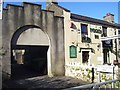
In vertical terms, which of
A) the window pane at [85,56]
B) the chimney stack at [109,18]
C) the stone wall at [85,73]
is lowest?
the stone wall at [85,73]

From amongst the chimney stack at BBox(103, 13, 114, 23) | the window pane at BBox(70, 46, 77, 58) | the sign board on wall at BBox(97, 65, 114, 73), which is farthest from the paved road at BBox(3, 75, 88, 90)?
the chimney stack at BBox(103, 13, 114, 23)

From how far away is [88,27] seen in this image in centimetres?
2208

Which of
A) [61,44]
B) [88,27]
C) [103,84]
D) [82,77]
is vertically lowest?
[82,77]

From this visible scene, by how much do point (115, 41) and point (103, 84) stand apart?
2126 cm

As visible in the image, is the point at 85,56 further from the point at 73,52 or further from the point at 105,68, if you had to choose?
the point at 105,68

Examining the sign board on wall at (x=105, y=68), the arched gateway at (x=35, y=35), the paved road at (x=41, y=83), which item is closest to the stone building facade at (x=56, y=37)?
the arched gateway at (x=35, y=35)

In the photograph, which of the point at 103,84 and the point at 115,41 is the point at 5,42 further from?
the point at 115,41

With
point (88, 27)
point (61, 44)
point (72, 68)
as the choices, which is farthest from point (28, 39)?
point (88, 27)

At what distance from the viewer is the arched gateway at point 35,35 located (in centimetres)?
1662

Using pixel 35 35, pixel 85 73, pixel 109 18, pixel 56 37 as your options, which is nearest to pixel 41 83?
pixel 85 73

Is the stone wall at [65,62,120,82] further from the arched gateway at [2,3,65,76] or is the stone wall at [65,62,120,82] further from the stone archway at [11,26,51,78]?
the stone archway at [11,26,51,78]

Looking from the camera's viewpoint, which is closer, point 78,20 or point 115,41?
point 78,20

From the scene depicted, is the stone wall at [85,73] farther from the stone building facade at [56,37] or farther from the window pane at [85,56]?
the window pane at [85,56]

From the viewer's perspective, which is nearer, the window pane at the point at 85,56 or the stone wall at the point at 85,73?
the stone wall at the point at 85,73
